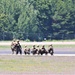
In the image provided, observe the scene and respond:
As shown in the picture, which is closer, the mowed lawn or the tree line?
the mowed lawn

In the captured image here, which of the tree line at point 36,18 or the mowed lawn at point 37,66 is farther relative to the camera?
the tree line at point 36,18

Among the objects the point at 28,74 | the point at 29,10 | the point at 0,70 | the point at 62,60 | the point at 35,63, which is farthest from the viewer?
the point at 29,10

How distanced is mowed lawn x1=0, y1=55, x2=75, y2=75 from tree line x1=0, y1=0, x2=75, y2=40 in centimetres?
4751

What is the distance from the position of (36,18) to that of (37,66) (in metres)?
60.9

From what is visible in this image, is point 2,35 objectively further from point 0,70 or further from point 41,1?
point 0,70

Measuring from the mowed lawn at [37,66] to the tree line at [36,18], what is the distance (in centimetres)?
4751

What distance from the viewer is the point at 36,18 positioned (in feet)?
323

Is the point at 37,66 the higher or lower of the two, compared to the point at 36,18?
→ lower

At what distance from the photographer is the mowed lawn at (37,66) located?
112ft

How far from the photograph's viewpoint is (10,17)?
95.6m

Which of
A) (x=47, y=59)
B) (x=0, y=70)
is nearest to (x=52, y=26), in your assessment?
(x=47, y=59)

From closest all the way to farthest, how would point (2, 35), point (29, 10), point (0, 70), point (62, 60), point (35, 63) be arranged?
point (0, 70) < point (35, 63) < point (62, 60) < point (2, 35) < point (29, 10)

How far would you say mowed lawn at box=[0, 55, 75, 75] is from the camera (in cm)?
3406

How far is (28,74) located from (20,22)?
62.5 m
